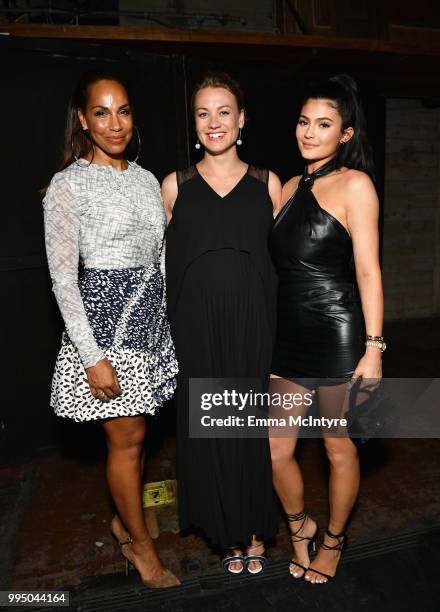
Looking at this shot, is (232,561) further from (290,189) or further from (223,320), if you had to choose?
(290,189)

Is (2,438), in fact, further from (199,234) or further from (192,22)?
(192,22)

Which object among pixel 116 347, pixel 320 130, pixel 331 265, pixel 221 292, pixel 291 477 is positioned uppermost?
pixel 320 130

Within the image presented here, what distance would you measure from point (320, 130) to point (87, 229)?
0.86 meters

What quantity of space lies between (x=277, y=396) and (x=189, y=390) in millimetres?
350

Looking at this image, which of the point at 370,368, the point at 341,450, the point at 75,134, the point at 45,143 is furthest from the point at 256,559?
the point at 45,143

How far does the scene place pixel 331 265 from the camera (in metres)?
1.63

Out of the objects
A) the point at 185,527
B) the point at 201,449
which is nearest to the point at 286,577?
the point at 185,527

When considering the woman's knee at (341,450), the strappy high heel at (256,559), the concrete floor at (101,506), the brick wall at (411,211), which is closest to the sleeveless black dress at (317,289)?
the woman's knee at (341,450)

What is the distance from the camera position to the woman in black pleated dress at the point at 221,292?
175 centimetres

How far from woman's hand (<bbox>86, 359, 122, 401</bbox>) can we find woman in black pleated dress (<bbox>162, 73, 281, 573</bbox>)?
0.36 meters

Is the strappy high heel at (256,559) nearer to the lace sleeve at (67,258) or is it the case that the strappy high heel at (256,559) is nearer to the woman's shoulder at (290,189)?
the lace sleeve at (67,258)

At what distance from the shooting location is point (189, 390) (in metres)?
1.87

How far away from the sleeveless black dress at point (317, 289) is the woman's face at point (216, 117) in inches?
13.1

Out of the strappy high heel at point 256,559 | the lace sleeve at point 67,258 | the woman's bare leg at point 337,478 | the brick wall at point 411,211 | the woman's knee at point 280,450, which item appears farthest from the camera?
the brick wall at point 411,211
